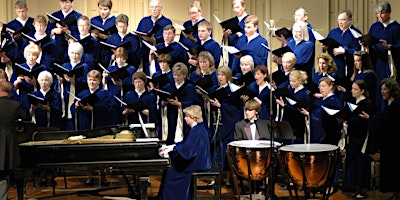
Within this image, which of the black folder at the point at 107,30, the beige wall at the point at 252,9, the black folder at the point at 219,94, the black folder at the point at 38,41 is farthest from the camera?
the beige wall at the point at 252,9

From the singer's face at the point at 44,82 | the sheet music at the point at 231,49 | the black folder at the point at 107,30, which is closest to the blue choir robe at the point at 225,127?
the sheet music at the point at 231,49

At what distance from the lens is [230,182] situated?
7.38 m

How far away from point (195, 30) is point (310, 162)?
2.86m

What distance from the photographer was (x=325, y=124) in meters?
7.05

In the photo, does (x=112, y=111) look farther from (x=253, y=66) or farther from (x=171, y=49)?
(x=253, y=66)

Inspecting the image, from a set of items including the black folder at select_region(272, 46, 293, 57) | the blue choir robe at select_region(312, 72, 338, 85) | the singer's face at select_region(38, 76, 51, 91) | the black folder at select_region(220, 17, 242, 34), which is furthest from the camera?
the black folder at select_region(220, 17, 242, 34)

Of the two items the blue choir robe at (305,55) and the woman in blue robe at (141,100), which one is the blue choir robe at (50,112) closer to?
the woman in blue robe at (141,100)

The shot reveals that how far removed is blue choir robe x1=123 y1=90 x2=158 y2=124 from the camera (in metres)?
7.50

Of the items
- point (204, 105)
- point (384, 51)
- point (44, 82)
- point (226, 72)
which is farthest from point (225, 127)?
point (44, 82)

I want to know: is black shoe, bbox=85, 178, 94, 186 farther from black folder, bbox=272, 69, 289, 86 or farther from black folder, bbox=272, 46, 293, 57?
black folder, bbox=272, 46, 293, 57

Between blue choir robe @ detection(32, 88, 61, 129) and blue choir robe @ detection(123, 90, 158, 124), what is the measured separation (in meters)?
0.70

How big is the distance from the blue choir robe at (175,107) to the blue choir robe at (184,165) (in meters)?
0.97

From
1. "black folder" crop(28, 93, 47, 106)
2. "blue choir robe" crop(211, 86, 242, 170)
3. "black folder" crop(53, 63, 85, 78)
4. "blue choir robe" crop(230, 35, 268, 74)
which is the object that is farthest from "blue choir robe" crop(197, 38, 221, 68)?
"black folder" crop(28, 93, 47, 106)

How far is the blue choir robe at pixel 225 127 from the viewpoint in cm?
738
